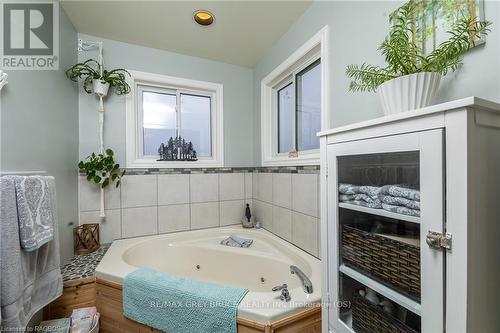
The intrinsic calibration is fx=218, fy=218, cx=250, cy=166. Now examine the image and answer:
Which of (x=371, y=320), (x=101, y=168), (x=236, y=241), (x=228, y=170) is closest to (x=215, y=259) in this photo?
(x=236, y=241)

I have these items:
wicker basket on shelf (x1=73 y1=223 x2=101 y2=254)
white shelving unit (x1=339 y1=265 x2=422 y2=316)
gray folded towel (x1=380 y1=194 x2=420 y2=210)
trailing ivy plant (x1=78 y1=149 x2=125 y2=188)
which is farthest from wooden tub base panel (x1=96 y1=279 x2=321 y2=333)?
trailing ivy plant (x1=78 y1=149 x2=125 y2=188)

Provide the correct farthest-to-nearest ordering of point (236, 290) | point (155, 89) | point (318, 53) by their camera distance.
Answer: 1. point (155, 89)
2. point (318, 53)
3. point (236, 290)

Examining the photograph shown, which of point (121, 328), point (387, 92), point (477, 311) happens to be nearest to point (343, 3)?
point (387, 92)

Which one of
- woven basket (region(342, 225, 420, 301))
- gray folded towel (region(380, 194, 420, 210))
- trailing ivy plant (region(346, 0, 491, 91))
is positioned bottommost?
woven basket (region(342, 225, 420, 301))

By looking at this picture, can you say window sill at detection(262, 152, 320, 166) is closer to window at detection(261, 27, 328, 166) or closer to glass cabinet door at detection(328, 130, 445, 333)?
window at detection(261, 27, 328, 166)

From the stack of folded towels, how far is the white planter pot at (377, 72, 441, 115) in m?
0.28

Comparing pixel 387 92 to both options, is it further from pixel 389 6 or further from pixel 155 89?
pixel 155 89

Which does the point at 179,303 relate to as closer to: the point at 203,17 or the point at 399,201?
the point at 399,201

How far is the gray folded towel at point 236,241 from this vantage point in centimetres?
204

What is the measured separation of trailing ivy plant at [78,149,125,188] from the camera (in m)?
1.79

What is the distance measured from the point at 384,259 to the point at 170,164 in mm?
1920

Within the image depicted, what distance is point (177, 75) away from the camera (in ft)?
7.22

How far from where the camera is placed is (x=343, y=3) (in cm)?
129

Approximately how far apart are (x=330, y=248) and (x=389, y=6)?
116 cm
